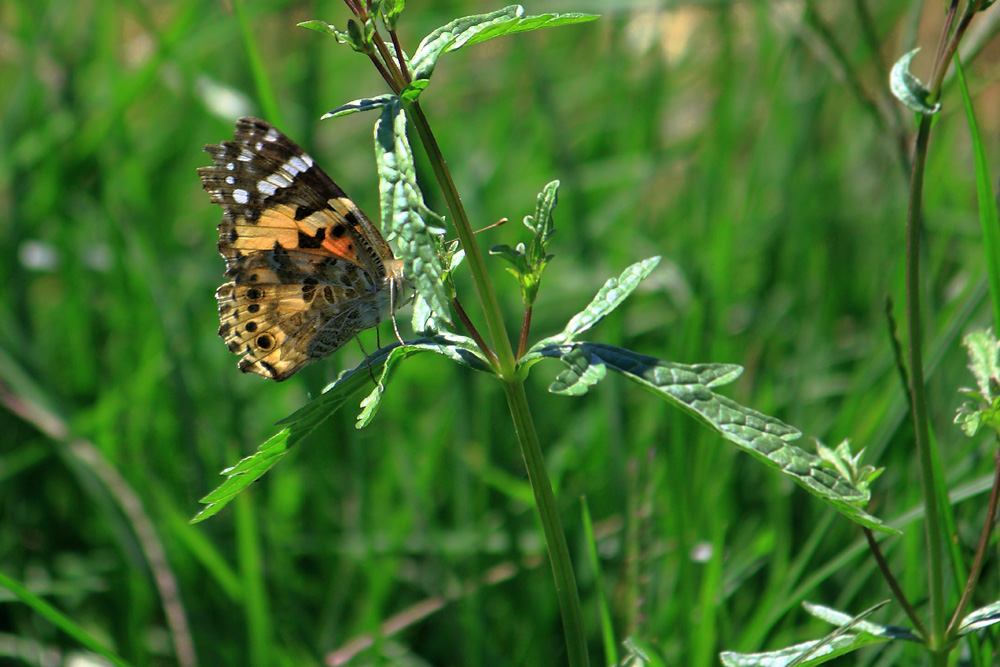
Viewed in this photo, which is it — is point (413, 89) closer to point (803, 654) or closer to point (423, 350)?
point (423, 350)

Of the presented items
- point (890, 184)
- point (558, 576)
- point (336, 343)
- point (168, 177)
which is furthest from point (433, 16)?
point (558, 576)

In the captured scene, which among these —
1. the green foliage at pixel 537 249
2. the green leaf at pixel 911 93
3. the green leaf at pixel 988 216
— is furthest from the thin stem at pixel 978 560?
the green foliage at pixel 537 249

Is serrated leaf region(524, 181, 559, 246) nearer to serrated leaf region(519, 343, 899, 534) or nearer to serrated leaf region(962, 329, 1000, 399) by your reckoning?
serrated leaf region(519, 343, 899, 534)

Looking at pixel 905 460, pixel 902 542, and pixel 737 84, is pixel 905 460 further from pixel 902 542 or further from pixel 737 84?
pixel 737 84

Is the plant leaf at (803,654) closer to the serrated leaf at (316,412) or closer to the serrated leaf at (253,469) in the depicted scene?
the serrated leaf at (316,412)

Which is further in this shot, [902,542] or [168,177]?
[168,177]

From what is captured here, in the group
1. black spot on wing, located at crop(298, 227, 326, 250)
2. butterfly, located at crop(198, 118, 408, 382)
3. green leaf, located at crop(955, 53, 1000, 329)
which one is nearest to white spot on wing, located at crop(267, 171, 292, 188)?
butterfly, located at crop(198, 118, 408, 382)

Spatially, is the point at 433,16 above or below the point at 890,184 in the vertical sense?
above
